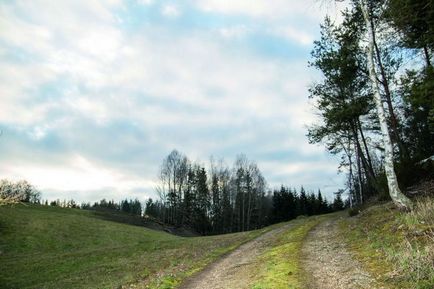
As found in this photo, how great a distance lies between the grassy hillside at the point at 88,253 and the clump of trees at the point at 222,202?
151ft

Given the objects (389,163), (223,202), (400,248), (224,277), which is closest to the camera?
(400,248)

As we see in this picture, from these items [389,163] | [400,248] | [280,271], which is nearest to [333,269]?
[280,271]

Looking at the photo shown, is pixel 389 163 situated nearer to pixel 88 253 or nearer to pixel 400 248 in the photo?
pixel 400 248

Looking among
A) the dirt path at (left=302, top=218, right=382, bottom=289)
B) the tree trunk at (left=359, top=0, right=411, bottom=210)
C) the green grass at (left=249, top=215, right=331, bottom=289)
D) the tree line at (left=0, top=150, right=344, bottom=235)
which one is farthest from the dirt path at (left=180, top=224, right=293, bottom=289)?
the tree line at (left=0, top=150, right=344, bottom=235)

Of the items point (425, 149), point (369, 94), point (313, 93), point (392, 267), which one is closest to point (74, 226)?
point (313, 93)

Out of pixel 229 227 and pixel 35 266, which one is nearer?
pixel 35 266

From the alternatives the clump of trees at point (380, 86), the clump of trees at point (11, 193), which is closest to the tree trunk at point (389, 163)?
the clump of trees at point (380, 86)

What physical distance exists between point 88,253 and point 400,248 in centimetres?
2817

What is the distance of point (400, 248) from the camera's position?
34.1 feet

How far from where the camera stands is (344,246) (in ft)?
48.0

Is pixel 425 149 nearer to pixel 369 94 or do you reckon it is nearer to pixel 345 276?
pixel 369 94

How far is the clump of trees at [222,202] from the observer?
9419cm

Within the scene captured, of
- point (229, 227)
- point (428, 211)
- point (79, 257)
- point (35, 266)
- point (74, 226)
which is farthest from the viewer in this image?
point (229, 227)

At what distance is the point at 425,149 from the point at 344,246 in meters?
23.1
